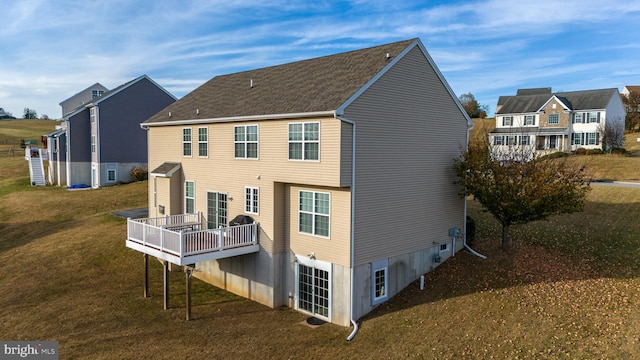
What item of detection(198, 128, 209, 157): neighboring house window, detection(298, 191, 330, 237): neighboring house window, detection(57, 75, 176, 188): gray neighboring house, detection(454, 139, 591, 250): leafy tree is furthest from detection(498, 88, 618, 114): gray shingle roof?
detection(198, 128, 209, 157): neighboring house window

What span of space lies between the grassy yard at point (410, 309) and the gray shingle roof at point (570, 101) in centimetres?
3258

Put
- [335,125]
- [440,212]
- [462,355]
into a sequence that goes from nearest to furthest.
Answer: [462,355] < [335,125] < [440,212]

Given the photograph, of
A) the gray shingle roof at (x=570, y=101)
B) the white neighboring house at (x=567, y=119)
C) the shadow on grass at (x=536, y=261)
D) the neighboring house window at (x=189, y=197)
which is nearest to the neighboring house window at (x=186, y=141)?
the neighboring house window at (x=189, y=197)

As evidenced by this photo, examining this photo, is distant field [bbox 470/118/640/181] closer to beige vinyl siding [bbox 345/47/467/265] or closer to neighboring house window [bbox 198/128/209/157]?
beige vinyl siding [bbox 345/47/467/265]

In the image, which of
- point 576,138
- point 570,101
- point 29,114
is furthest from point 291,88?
point 29,114

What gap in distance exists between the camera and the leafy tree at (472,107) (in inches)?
3497

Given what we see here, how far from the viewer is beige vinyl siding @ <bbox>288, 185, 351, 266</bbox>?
15.1 m

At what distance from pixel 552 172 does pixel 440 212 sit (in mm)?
4663

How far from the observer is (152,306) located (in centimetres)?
1759

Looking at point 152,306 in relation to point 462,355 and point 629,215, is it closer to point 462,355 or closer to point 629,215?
point 462,355

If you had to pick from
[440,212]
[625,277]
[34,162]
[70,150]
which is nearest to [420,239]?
[440,212]

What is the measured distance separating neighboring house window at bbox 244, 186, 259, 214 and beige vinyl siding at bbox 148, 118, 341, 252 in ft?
0.62

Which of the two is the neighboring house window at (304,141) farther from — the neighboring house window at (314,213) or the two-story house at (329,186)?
the neighboring house window at (314,213)

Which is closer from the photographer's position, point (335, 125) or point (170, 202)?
point (335, 125)
